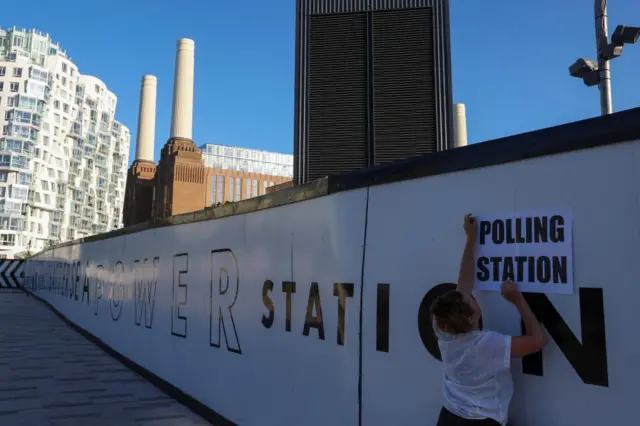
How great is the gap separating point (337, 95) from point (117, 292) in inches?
209

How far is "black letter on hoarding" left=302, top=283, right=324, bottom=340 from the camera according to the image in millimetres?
4031

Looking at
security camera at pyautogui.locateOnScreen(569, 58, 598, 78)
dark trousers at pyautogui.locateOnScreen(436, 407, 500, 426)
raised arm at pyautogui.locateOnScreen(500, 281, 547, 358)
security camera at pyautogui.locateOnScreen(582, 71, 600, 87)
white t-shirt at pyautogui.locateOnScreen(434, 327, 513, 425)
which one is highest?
security camera at pyautogui.locateOnScreen(569, 58, 598, 78)

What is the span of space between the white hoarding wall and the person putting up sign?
0.14 m

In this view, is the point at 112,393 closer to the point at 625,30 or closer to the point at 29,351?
the point at 29,351

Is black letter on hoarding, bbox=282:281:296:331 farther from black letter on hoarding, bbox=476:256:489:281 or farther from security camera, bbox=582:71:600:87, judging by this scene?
security camera, bbox=582:71:600:87

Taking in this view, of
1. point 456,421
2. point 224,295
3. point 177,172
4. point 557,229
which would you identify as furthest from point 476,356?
point 177,172

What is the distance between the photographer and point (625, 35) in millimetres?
10250

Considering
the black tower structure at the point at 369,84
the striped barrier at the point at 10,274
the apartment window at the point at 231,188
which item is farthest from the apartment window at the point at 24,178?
the black tower structure at the point at 369,84

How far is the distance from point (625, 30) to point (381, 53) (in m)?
5.12

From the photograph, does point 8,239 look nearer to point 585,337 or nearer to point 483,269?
point 483,269

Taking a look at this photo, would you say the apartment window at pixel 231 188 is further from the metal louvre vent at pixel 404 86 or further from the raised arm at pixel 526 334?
the raised arm at pixel 526 334

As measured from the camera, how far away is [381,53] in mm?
8633

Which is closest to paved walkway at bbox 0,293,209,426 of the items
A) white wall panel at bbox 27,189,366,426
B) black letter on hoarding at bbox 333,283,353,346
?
white wall panel at bbox 27,189,366,426

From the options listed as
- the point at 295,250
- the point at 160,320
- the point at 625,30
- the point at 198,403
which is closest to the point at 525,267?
the point at 295,250
